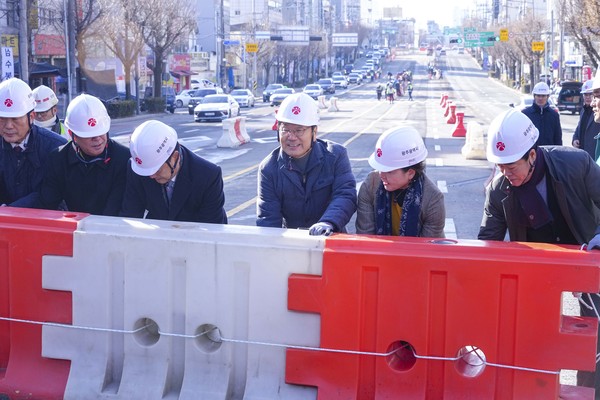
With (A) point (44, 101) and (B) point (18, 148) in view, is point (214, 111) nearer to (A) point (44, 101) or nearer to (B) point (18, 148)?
(A) point (44, 101)

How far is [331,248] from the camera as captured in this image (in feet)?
14.6

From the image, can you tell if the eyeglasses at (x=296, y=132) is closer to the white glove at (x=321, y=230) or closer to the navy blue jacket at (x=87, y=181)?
the white glove at (x=321, y=230)

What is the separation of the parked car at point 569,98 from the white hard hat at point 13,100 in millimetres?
44571

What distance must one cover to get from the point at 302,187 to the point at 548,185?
4.97ft

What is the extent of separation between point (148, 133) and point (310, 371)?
69.9 inches

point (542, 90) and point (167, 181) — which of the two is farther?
point (542, 90)

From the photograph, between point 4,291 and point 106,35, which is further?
point 106,35

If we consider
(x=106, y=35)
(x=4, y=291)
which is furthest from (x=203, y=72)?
(x=4, y=291)

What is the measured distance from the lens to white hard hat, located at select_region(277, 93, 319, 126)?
5461 mm

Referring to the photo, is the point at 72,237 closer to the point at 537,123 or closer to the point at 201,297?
the point at 201,297

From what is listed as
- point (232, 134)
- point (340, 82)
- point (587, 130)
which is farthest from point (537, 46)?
point (587, 130)

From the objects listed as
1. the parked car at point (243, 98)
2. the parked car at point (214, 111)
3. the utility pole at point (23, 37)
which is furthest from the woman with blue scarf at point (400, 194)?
the parked car at point (243, 98)

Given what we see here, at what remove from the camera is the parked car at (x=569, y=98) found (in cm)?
4769

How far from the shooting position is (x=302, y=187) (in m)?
5.52
